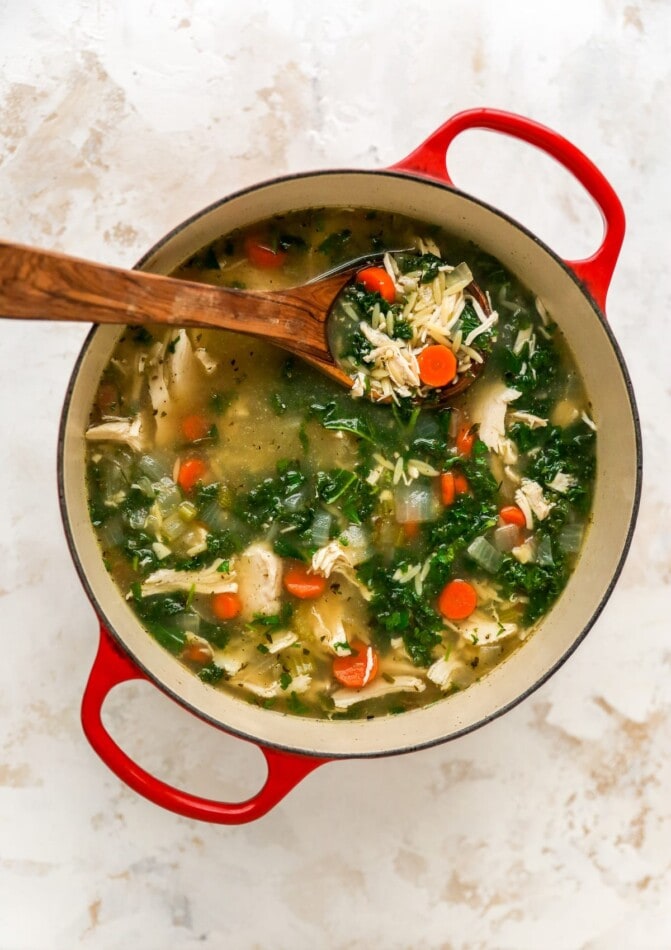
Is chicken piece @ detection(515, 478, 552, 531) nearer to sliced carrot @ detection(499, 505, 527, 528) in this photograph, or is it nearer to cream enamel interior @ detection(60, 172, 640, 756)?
sliced carrot @ detection(499, 505, 527, 528)

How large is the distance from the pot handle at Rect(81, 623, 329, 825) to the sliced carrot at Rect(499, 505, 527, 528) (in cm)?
98

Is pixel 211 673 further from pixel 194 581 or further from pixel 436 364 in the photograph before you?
pixel 436 364

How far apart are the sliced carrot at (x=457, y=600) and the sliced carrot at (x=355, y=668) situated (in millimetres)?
294

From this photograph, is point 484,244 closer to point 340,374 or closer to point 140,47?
point 340,374

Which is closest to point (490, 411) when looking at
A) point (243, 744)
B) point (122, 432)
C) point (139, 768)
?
point (122, 432)

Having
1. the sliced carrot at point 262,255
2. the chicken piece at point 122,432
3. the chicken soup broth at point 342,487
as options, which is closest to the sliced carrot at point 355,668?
the chicken soup broth at point 342,487

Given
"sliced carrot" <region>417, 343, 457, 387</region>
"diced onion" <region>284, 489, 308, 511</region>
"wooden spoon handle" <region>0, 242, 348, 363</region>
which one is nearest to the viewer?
"wooden spoon handle" <region>0, 242, 348, 363</region>

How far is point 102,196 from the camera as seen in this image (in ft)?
10.5

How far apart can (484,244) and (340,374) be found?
633 mm

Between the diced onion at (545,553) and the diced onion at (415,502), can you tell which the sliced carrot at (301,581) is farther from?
the diced onion at (545,553)

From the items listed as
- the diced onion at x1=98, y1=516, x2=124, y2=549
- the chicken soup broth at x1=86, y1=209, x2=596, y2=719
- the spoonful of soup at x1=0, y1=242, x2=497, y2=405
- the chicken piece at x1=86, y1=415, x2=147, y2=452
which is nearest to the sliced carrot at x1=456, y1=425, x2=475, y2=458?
the chicken soup broth at x1=86, y1=209, x2=596, y2=719

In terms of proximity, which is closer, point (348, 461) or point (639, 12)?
point (348, 461)

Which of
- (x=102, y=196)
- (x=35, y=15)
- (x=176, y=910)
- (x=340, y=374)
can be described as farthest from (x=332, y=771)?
(x=35, y=15)

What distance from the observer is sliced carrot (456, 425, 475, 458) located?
123 inches
